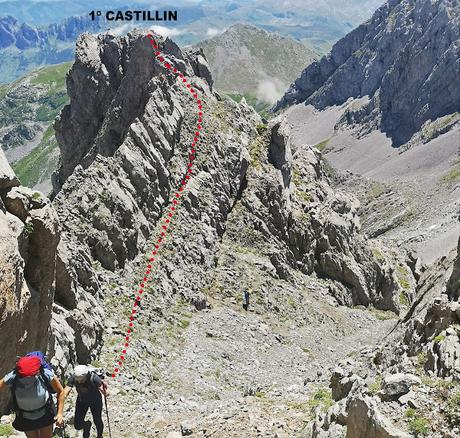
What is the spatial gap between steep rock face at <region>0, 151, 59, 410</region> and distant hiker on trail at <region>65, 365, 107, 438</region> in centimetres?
387

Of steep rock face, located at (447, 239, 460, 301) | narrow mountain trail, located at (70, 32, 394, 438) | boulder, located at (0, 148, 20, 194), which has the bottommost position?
narrow mountain trail, located at (70, 32, 394, 438)

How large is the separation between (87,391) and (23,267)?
646 centimetres

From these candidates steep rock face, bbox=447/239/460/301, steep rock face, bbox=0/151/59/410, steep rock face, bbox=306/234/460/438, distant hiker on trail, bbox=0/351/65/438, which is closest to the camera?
distant hiker on trail, bbox=0/351/65/438

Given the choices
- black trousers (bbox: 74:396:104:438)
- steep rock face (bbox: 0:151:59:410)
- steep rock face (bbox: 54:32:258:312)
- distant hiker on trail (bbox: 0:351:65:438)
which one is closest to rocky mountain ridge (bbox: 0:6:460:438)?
steep rock face (bbox: 54:32:258:312)

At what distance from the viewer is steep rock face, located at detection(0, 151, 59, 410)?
63.7 ft

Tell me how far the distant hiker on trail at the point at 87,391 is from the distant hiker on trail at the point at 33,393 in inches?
90.8

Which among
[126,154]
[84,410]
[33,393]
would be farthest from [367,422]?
[126,154]

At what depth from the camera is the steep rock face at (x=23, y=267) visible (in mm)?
19422

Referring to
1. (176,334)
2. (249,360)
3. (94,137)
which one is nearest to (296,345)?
(249,360)

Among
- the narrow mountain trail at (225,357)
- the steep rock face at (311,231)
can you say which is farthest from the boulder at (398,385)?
the steep rock face at (311,231)

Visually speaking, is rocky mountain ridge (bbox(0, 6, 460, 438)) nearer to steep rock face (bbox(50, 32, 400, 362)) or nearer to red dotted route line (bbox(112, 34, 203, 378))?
steep rock face (bbox(50, 32, 400, 362))

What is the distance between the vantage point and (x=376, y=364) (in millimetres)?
27281

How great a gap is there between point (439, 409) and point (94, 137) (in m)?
65.2

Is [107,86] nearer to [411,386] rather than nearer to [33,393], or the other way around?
[33,393]
